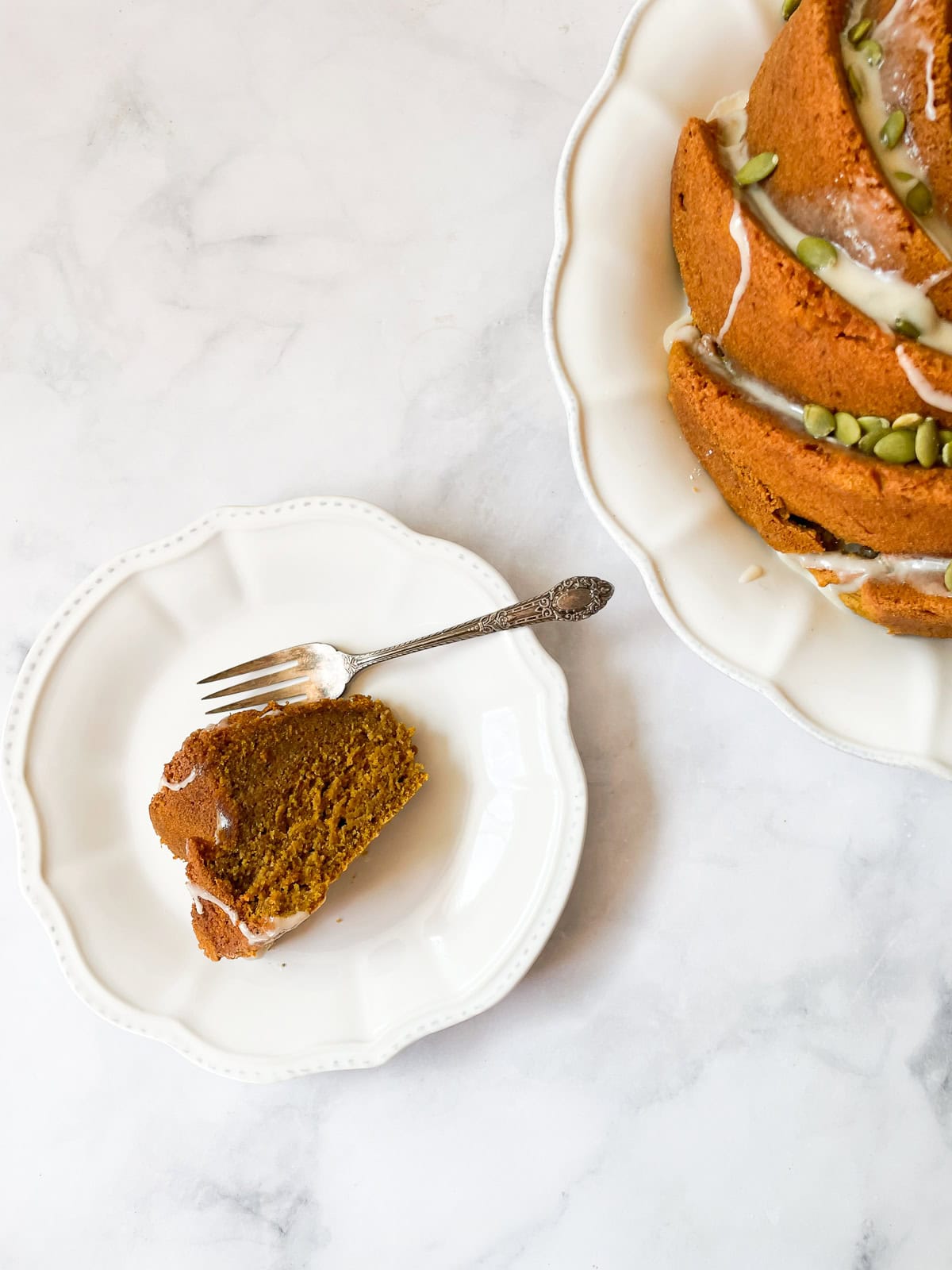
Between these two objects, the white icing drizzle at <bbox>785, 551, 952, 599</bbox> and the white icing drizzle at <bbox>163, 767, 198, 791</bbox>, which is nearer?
the white icing drizzle at <bbox>785, 551, 952, 599</bbox>

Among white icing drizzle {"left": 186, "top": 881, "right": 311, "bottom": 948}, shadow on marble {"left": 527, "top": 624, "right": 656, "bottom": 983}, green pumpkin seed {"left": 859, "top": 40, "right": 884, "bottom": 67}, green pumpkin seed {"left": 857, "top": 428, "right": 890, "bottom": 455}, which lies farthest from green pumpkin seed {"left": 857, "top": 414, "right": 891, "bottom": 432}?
white icing drizzle {"left": 186, "top": 881, "right": 311, "bottom": 948}

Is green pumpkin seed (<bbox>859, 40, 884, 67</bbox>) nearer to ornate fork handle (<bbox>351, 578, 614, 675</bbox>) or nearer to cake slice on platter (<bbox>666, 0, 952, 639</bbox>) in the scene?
cake slice on platter (<bbox>666, 0, 952, 639</bbox>)

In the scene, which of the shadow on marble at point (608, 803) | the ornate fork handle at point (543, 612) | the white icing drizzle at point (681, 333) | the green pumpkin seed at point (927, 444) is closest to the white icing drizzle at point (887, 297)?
the green pumpkin seed at point (927, 444)

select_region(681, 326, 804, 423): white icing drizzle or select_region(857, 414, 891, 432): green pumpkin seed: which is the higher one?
select_region(857, 414, 891, 432): green pumpkin seed

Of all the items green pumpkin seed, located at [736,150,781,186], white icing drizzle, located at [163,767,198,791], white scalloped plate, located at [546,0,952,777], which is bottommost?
white icing drizzle, located at [163,767,198,791]

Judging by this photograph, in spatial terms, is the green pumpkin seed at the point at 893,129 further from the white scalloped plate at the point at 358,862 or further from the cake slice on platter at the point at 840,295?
the white scalloped plate at the point at 358,862

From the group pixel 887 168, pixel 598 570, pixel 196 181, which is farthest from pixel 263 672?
pixel 887 168

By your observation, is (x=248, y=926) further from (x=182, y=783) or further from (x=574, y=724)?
(x=574, y=724)
